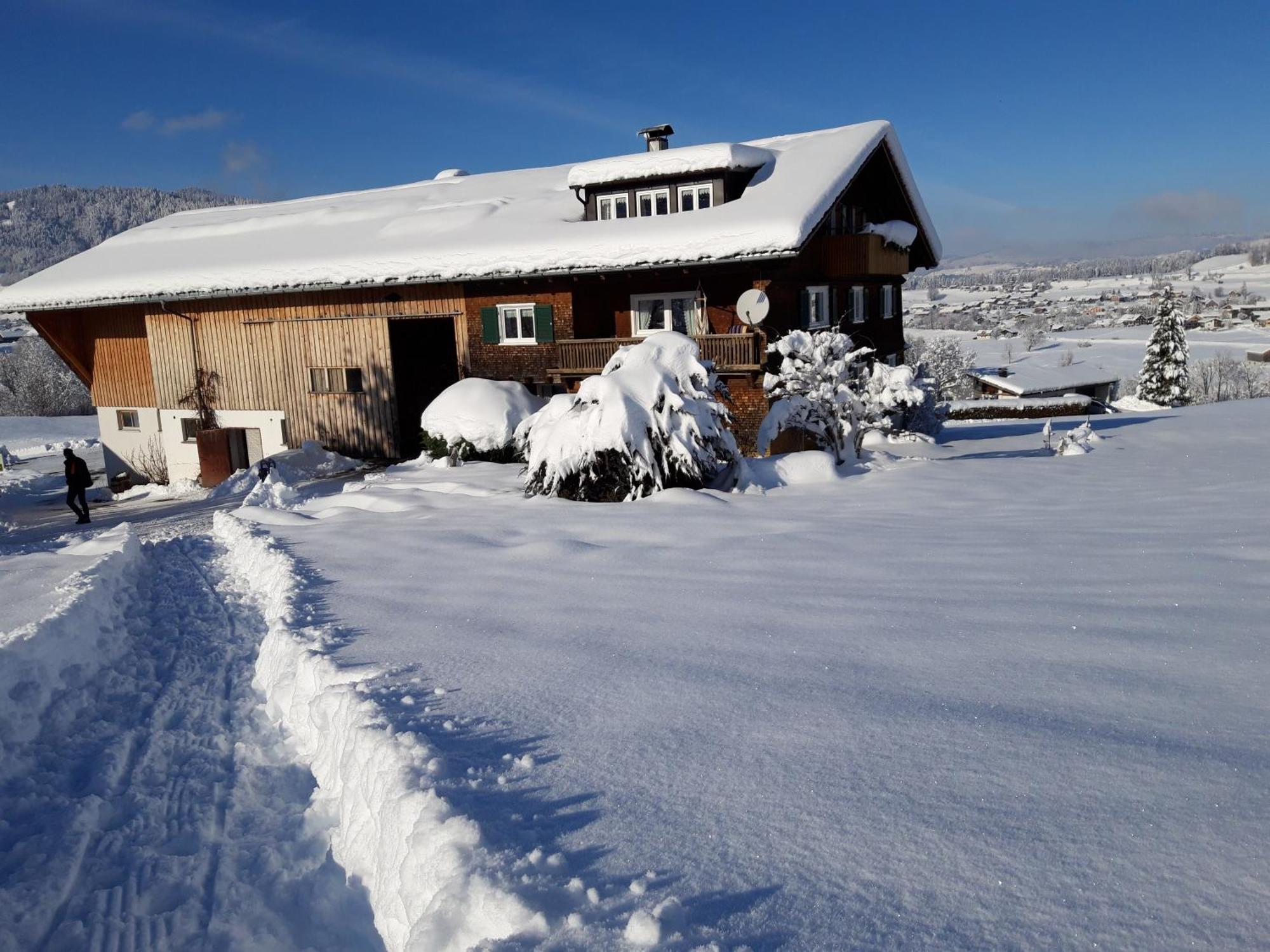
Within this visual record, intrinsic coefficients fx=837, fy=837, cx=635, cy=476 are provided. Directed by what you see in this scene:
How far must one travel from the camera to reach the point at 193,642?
6832mm

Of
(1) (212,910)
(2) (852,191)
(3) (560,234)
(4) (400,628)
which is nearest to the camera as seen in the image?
(1) (212,910)

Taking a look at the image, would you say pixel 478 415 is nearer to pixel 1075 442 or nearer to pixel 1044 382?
pixel 1075 442

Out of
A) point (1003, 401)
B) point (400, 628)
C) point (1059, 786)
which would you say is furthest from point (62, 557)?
point (1003, 401)

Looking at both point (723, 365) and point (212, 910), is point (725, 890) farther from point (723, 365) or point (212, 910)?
point (723, 365)

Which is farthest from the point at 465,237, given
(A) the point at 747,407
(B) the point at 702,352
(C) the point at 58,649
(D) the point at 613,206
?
(C) the point at 58,649

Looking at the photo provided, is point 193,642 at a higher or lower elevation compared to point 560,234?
lower

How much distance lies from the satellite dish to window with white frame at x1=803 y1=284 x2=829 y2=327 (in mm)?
2701

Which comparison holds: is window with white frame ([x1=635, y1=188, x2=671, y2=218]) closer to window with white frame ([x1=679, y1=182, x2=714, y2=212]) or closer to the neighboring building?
window with white frame ([x1=679, y1=182, x2=714, y2=212])

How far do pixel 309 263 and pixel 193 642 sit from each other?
16436mm

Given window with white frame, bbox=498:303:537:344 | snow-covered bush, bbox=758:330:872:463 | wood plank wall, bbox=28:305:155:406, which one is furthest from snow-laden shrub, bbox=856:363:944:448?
wood plank wall, bbox=28:305:155:406

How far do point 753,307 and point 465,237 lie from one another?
7.72 m

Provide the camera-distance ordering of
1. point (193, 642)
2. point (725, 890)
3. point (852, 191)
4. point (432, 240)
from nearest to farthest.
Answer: point (725, 890) < point (193, 642) < point (432, 240) < point (852, 191)

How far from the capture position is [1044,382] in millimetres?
49469

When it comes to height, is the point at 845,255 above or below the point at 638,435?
above
